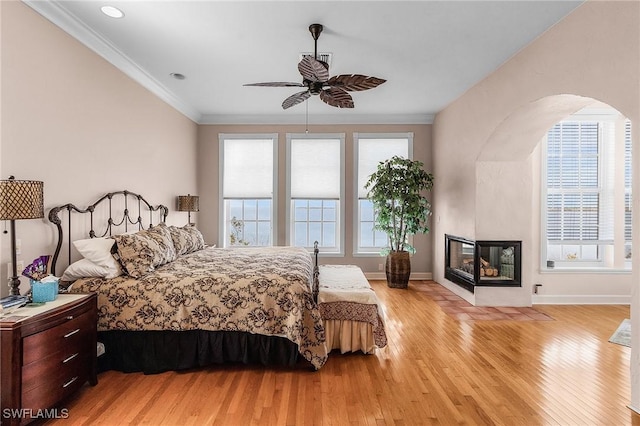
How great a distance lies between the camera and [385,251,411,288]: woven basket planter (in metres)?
5.58

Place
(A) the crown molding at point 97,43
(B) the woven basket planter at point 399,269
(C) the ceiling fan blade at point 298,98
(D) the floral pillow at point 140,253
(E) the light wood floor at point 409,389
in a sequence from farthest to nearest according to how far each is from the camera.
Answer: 1. (B) the woven basket planter at point 399,269
2. (C) the ceiling fan blade at point 298,98
3. (D) the floral pillow at point 140,253
4. (A) the crown molding at point 97,43
5. (E) the light wood floor at point 409,389

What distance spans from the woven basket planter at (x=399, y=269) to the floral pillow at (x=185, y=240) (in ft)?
9.96

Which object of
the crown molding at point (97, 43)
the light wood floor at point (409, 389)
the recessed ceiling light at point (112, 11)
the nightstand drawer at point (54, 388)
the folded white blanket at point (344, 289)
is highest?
the recessed ceiling light at point (112, 11)

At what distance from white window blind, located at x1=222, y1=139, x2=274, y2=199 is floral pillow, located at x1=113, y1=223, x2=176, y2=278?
9.59ft

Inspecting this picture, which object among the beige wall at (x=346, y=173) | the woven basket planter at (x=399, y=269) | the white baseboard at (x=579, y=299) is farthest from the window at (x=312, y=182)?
the white baseboard at (x=579, y=299)

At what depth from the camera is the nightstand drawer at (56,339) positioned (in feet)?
6.47

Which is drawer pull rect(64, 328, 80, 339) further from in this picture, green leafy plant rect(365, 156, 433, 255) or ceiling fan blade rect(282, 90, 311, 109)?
green leafy plant rect(365, 156, 433, 255)

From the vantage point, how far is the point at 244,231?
20.9ft

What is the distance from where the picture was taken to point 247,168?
631 centimetres

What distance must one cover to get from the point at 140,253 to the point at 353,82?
2.48 metres

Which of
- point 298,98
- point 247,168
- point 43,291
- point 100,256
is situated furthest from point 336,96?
→ point 247,168

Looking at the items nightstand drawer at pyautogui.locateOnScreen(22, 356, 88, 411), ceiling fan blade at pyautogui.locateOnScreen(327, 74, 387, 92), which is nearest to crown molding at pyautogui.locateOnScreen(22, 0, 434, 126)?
ceiling fan blade at pyautogui.locateOnScreen(327, 74, 387, 92)

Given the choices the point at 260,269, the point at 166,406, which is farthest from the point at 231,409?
the point at 260,269

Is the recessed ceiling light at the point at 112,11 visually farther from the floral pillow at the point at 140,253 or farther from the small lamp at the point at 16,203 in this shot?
the floral pillow at the point at 140,253
